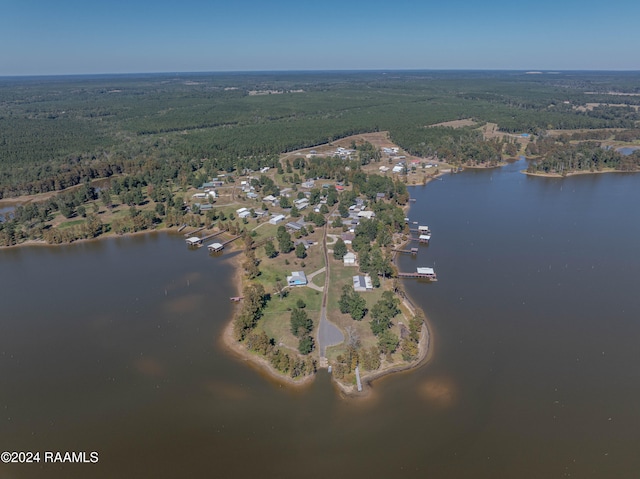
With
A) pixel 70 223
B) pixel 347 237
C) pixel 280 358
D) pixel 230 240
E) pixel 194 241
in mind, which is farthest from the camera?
pixel 70 223

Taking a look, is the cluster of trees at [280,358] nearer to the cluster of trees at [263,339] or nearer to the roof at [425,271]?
the cluster of trees at [263,339]

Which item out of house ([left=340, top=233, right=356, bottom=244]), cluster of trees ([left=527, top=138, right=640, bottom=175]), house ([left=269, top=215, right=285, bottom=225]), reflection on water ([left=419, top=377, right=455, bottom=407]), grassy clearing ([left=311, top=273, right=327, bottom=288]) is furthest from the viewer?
cluster of trees ([left=527, top=138, right=640, bottom=175])

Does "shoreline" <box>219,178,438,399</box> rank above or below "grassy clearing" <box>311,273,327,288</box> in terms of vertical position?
below

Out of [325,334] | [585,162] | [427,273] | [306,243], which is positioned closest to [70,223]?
[306,243]

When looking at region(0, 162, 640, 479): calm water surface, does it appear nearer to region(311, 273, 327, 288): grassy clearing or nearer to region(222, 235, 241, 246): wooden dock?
region(222, 235, 241, 246): wooden dock

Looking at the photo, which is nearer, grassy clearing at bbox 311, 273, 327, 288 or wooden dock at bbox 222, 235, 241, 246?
grassy clearing at bbox 311, 273, 327, 288

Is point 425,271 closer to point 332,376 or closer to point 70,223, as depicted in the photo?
point 332,376

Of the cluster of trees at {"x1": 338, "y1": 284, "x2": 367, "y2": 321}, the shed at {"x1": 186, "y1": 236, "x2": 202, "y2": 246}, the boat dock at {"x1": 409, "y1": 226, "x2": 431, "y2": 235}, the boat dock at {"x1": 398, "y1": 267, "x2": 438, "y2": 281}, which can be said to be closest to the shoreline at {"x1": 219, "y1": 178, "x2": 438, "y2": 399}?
the cluster of trees at {"x1": 338, "y1": 284, "x2": 367, "y2": 321}
